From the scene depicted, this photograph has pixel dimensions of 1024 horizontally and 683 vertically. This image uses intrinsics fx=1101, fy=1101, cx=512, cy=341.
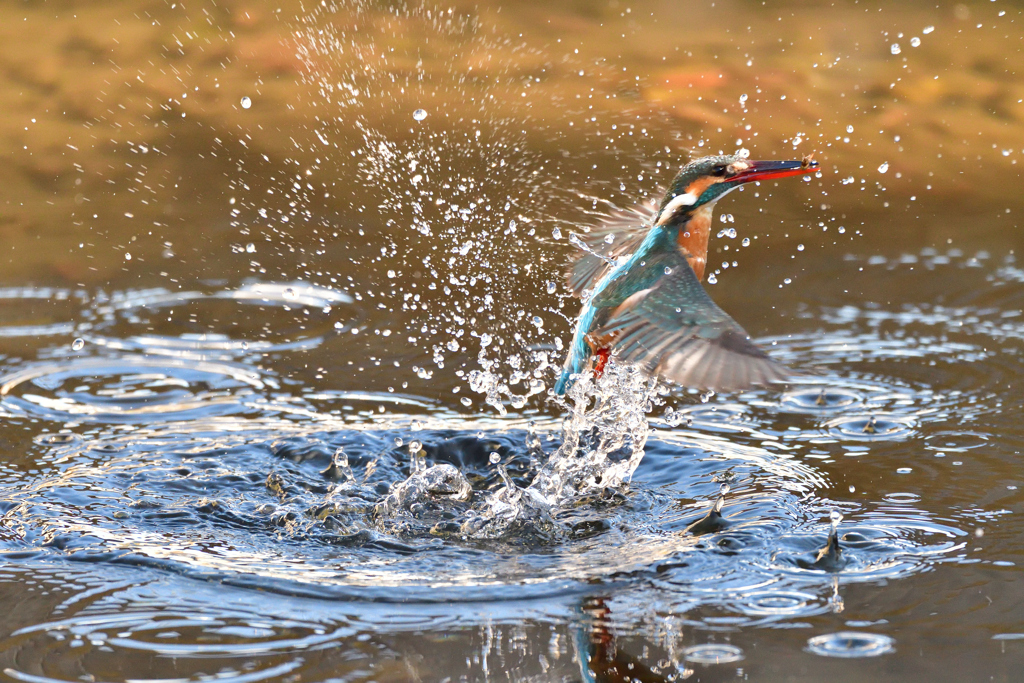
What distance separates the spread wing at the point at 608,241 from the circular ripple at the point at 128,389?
4.02 feet

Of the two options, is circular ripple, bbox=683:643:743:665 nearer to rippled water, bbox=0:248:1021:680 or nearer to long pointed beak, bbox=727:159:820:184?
rippled water, bbox=0:248:1021:680

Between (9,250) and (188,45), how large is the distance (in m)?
2.30

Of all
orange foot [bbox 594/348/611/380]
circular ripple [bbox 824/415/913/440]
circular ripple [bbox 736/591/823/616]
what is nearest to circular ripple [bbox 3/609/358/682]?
circular ripple [bbox 736/591/823/616]

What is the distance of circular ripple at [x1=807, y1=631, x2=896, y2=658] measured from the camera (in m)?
2.13

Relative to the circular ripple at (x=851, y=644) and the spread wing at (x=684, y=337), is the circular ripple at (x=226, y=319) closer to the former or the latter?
the spread wing at (x=684, y=337)

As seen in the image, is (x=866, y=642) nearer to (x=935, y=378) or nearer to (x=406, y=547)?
(x=406, y=547)

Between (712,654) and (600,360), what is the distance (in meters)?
1.14

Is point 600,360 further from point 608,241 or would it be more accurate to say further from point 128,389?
point 128,389

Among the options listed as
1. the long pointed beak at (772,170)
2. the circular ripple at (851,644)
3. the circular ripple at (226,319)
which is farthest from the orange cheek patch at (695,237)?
the circular ripple at (226,319)

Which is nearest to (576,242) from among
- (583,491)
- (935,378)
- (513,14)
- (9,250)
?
(583,491)

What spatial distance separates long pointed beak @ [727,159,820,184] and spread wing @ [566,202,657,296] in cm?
49

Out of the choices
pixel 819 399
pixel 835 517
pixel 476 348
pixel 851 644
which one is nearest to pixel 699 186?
pixel 835 517

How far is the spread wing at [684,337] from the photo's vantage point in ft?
7.95

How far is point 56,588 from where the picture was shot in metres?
2.46
